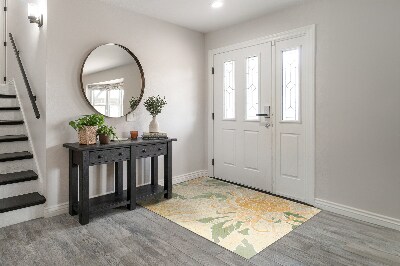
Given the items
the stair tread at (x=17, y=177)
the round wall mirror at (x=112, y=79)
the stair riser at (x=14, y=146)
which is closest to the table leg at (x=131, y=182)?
the round wall mirror at (x=112, y=79)

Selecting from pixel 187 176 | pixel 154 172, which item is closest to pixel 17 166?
pixel 154 172

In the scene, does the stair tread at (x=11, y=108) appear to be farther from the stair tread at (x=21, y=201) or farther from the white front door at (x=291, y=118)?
the white front door at (x=291, y=118)

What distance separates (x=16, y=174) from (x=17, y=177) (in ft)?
0.49

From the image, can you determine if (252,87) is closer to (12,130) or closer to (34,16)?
(34,16)

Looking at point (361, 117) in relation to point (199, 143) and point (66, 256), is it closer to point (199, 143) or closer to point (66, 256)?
point (199, 143)

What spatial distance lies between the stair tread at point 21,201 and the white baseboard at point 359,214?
3.13 m

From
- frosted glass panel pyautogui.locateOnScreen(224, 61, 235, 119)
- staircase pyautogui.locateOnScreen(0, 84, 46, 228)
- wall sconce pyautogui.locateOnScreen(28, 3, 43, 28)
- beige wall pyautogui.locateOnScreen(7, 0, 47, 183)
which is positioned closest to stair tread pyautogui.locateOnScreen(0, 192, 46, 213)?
staircase pyautogui.locateOnScreen(0, 84, 46, 228)

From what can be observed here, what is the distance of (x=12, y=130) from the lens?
11.3 ft

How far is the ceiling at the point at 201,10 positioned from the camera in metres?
3.23

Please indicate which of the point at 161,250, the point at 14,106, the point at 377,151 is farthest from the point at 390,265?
the point at 14,106

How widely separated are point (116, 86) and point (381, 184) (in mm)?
3171

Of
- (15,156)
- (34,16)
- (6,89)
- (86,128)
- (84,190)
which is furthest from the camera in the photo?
(6,89)

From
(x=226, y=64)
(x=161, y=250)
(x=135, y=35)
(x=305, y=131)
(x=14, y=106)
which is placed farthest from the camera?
(x=226, y=64)

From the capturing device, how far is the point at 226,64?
418 centimetres
